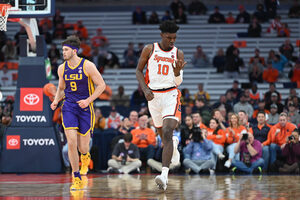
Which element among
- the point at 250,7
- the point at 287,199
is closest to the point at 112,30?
→ the point at 250,7

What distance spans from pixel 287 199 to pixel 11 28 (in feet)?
59.9

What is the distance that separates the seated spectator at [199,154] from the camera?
1274cm

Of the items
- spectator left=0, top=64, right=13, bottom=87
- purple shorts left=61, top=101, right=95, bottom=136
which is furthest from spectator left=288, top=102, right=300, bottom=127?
spectator left=0, top=64, right=13, bottom=87

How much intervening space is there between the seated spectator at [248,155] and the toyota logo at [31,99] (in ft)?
15.3

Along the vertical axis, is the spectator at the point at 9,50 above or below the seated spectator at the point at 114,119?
above

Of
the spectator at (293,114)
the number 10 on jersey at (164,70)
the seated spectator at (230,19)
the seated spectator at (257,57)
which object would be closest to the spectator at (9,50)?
the seated spectator at (230,19)

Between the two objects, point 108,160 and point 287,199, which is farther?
point 108,160

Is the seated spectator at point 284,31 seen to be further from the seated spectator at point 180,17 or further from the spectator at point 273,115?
the spectator at point 273,115

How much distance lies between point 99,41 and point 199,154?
987cm

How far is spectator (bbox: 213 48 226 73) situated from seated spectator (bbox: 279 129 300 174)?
7.58 meters

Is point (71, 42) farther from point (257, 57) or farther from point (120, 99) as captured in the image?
point (257, 57)

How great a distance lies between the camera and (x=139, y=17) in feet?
74.3

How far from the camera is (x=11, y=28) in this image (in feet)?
75.7

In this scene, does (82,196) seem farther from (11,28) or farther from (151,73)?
(11,28)
